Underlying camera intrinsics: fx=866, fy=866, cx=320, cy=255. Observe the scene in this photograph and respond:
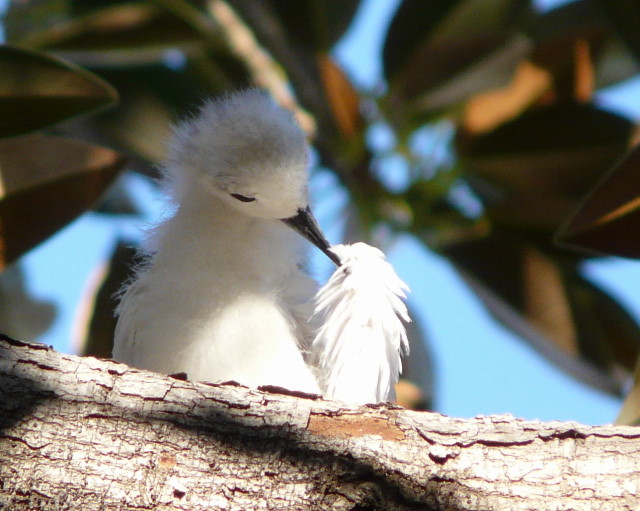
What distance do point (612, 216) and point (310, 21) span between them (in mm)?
1628

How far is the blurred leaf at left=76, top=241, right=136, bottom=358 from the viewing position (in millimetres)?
3188

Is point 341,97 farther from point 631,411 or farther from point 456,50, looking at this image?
point 631,411

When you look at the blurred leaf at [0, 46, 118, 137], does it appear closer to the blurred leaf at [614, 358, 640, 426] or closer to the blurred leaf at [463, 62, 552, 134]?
the blurred leaf at [614, 358, 640, 426]

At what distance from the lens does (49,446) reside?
1.64m

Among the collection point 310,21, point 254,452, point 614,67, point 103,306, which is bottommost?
point 254,452

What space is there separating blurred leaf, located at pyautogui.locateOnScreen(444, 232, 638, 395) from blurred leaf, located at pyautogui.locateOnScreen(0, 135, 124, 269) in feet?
5.20

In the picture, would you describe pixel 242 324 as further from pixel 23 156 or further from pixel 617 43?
pixel 617 43

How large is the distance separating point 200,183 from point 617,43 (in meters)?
1.96

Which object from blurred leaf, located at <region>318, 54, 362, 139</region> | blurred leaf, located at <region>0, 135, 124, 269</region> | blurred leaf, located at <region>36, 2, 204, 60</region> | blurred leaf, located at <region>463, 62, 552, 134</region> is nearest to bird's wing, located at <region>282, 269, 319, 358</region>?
blurred leaf, located at <region>0, 135, 124, 269</region>

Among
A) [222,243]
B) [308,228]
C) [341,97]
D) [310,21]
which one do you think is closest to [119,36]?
[310,21]

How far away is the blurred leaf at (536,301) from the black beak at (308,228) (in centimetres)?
130

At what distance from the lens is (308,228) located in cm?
235

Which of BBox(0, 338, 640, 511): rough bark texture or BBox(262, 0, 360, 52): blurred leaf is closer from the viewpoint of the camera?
BBox(0, 338, 640, 511): rough bark texture

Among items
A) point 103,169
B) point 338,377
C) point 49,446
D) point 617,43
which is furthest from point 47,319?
point 617,43
